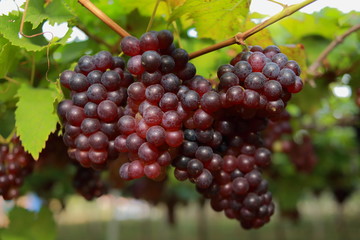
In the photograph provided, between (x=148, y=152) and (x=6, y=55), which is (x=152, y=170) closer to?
(x=148, y=152)

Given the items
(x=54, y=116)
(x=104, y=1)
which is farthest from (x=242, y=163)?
(x=104, y=1)

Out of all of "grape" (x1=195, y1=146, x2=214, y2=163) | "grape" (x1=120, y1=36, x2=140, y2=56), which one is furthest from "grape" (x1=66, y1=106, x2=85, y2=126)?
"grape" (x1=195, y1=146, x2=214, y2=163)

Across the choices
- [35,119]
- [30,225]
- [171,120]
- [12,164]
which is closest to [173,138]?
[171,120]

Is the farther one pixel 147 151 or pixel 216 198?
pixel 216 198

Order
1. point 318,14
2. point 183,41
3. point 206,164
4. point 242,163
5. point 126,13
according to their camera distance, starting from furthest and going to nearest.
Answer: point 318,14 < point 183,41 < point 126,13 < point 242,163 < point 206,164

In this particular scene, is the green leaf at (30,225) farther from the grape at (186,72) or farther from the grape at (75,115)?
the grape at (186,72)

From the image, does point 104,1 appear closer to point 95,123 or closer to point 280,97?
point 95,123
